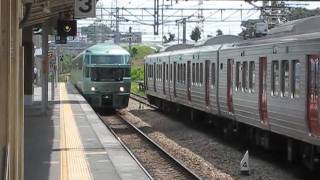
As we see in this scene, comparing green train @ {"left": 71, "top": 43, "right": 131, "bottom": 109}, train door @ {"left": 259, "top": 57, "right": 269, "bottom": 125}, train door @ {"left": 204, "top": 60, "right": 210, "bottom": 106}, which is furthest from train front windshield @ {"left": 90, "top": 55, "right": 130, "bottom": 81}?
train door @ {"left": 259, "top": 57, "right": 269, "bottom": 125}

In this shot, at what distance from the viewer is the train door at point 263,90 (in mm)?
13656

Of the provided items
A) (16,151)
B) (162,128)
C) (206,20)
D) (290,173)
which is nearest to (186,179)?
(290,173)

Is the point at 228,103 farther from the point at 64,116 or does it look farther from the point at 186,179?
the point at 64,116

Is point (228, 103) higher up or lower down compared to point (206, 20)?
lower down

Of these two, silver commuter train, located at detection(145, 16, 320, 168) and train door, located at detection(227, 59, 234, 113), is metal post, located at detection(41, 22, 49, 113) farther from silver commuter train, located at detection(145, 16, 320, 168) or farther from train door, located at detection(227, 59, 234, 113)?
train door, located at detection(227, 59, 234, 113)

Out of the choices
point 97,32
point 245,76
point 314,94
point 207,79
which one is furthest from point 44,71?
point 97,32

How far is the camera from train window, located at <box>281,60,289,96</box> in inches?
480

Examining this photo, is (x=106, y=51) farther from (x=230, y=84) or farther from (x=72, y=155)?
(x=72, y=155)

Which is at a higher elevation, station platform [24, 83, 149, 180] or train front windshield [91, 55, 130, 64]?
train front windshield [91, 55, 130, 64]

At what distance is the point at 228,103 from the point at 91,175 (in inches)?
268

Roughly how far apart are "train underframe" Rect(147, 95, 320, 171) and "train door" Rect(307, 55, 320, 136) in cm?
60

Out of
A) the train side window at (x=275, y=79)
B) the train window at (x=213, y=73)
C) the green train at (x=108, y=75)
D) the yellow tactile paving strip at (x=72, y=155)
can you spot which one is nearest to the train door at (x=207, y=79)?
the train window at (x=213, y=73)

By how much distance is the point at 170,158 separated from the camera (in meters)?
15.1

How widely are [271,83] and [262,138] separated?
90.1 inches
